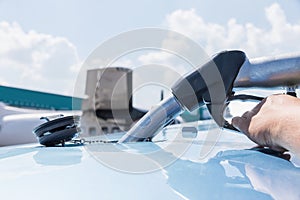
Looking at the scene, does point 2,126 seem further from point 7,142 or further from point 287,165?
point 287,165

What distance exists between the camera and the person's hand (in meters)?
0.41

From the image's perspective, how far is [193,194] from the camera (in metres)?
0.33

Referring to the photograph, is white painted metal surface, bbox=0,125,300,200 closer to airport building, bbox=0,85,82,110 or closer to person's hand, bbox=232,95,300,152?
person's hand, bbox=232,95,300,152

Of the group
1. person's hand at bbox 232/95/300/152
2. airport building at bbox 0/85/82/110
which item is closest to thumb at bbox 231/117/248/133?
person's hand at bbox 232/95/300/152

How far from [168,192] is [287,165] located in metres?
0.20

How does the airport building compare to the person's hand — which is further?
the airport building

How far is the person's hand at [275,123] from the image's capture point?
0.41 metres

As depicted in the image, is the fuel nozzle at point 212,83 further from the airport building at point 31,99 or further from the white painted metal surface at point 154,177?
the airport building at point 31,99

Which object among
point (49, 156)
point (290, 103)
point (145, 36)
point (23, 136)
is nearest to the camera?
point (290, 103)

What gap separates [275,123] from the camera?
0.43 m

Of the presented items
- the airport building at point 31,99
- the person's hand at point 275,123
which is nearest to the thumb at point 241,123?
the person's hand at point 275,123

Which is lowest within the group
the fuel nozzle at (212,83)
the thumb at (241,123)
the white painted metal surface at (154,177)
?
the white painted metal surface at (154,177)

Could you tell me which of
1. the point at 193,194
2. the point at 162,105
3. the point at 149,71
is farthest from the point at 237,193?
the point at 149,71

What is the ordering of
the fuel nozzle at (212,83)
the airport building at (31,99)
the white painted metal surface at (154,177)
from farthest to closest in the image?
1. the airport building at (31,99)
2. the fuel nozzle at (212,83)
3. the white painted metal surface at (154,177)
